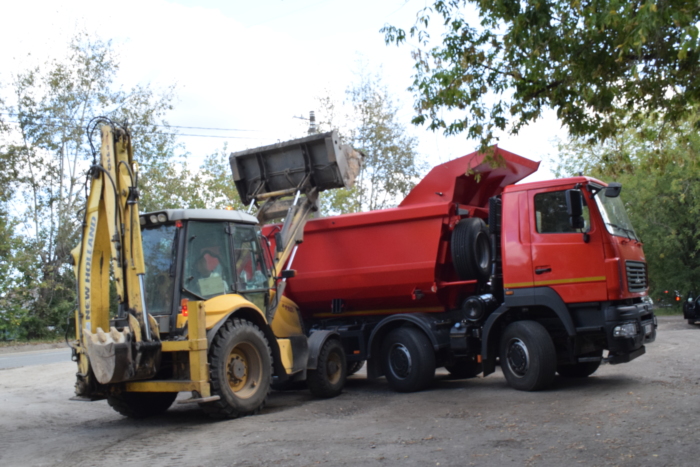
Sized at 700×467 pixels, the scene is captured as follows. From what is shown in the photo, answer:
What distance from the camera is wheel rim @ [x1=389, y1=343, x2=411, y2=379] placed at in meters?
10.5

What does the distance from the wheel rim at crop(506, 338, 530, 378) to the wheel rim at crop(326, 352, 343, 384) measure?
8.49 feet

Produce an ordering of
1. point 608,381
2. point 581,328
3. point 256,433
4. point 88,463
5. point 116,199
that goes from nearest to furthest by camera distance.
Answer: point 88,463, point 256,433, point 116,199, point 581,328, point 608,381

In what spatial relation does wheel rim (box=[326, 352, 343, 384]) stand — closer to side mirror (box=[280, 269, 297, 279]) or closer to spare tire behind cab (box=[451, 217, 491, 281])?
side mirror (box=[280, 269, 297, 279])

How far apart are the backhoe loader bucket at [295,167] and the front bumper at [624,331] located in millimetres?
4579

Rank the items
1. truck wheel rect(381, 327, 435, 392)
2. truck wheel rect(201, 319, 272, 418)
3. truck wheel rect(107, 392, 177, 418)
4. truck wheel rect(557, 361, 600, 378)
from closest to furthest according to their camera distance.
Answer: truck wheel rect(201, 319, 272, 418) → truck wheel rect(107, 392, 177, 418) → truck wheel rect(381, 327, 435, 392) → truck wheel rect(557, 361, 600, 378)

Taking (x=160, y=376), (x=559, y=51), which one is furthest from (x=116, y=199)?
(x=559, y=51)

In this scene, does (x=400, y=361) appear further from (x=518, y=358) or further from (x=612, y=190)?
(x=612, y=190)

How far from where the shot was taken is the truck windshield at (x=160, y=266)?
8430 mm

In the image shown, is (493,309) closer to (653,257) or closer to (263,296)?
(263,296)

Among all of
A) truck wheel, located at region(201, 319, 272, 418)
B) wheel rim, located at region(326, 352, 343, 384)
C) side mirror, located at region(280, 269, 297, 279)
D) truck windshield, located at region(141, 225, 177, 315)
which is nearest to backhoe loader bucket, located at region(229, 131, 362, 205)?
side mirror, located at region(280, 269, 297, 279)

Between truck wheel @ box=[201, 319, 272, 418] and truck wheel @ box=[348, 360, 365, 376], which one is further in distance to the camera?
truck wheel @ box=[348, 360, 365, 376]

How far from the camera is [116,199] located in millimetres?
7840

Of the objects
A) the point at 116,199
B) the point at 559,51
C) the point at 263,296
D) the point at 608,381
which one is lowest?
the point at 608,381

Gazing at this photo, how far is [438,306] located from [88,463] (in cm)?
587
